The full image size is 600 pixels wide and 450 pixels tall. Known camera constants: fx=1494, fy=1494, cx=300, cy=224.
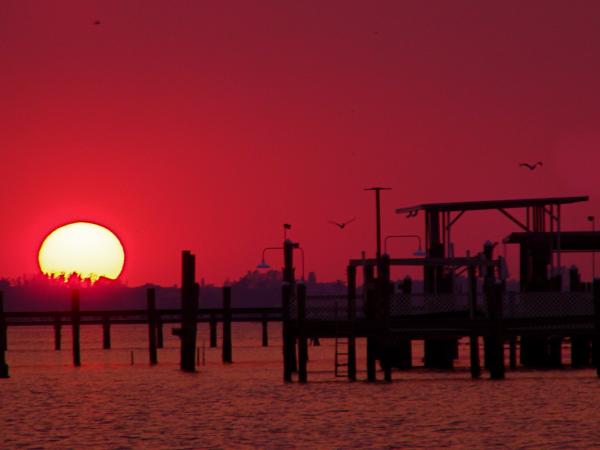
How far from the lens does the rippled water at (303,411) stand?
2898cm

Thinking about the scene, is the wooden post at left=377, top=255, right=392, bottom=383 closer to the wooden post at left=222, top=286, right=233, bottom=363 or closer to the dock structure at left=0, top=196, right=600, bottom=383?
the dock structure at left=0, top=196, right=600, bottom=383

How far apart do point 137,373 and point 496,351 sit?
59.5ft

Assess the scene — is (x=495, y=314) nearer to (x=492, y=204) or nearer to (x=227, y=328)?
(x=492, y=204)

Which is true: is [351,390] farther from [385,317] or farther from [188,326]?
[188,326]

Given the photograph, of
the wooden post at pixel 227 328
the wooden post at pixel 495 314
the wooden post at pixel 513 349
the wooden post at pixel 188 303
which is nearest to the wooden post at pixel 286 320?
the wooden post at pixel 495 314

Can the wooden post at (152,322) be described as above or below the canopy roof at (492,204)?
below

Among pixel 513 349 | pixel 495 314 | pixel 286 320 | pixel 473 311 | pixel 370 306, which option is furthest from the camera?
pixel 513 349

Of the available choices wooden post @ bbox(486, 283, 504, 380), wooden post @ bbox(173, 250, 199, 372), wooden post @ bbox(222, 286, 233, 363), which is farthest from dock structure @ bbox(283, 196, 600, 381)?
wooden post @ bbox(222, 286, 233, 363)

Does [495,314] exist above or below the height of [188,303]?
below

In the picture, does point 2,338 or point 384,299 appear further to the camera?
point 2,338

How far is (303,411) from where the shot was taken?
35219mm

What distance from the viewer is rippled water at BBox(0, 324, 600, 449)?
29.0 m

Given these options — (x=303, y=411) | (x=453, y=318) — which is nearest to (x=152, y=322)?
(x=453, y=318)

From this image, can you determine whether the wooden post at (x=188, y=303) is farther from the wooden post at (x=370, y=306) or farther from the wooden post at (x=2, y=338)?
the wooden post at (x=370, y=306)
